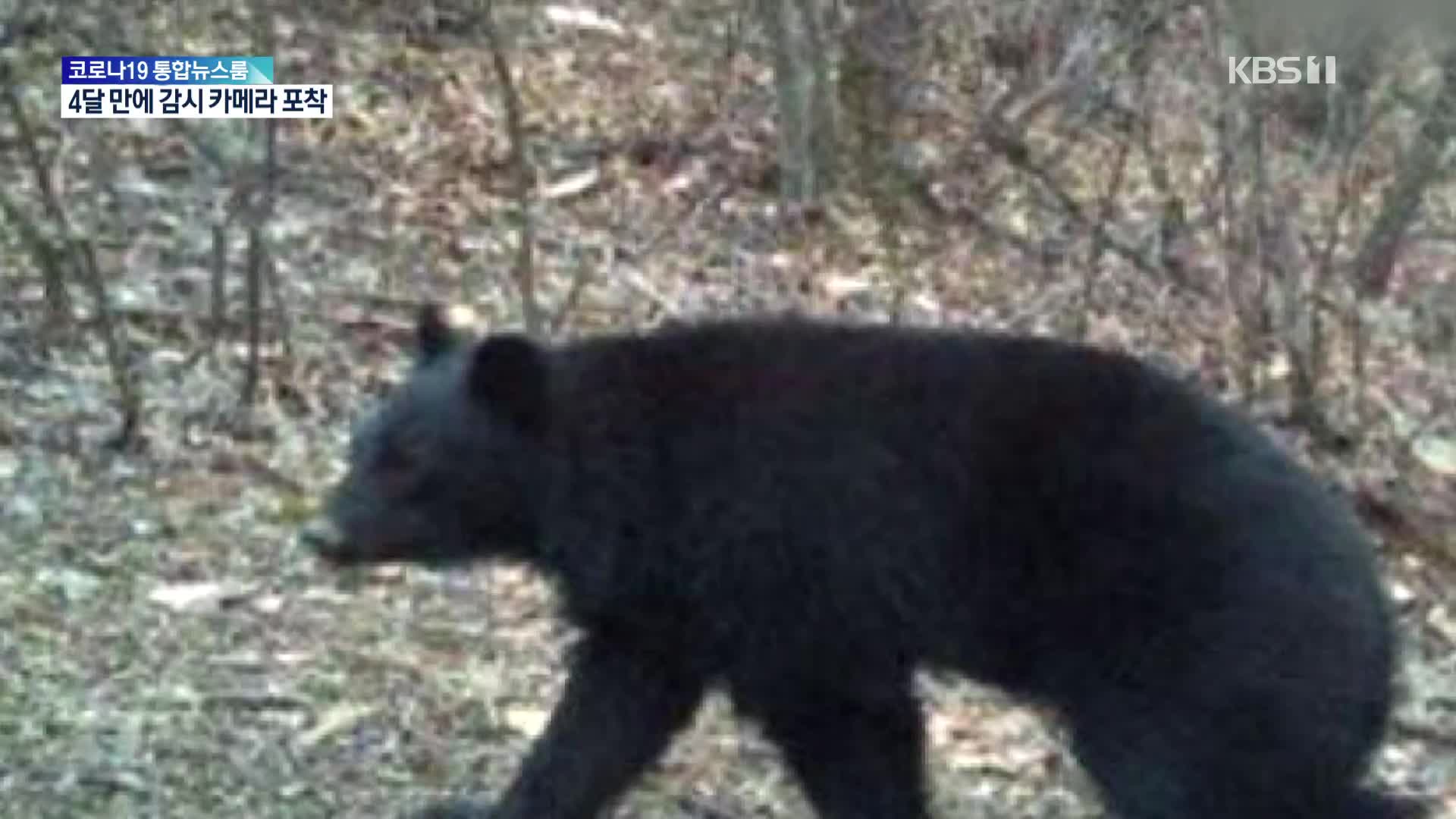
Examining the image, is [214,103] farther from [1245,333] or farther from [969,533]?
[969,533]

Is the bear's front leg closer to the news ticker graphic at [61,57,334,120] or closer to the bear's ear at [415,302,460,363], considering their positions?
the bear's ear at [415,302,460,363]

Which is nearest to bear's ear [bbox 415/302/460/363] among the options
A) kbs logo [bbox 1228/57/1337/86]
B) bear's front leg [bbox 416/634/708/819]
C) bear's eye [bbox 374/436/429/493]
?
bear's eye [bbox 374/436/429/493]

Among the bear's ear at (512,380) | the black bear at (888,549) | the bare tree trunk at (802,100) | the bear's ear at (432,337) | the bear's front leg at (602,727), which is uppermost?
the bare tree trunk at (802,100)

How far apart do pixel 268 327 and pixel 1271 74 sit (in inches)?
108

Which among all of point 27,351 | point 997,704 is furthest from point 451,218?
point 997,704

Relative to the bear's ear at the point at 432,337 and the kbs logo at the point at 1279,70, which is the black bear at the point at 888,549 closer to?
the bear's ear at the point at 432,337

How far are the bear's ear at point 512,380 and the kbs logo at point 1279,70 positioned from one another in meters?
3.65

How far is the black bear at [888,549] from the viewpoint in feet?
20.0

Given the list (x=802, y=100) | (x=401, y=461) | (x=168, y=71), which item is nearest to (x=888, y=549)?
(x=401, y=461)

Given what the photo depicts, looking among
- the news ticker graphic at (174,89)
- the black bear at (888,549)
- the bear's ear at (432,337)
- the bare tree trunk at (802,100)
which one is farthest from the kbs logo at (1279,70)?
the bear's ear at (432,337)

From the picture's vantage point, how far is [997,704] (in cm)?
754

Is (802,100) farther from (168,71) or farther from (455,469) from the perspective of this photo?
(455,469)

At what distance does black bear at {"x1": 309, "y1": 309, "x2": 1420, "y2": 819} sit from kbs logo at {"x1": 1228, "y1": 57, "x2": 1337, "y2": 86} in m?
→ 3.26

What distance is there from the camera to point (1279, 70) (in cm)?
978
